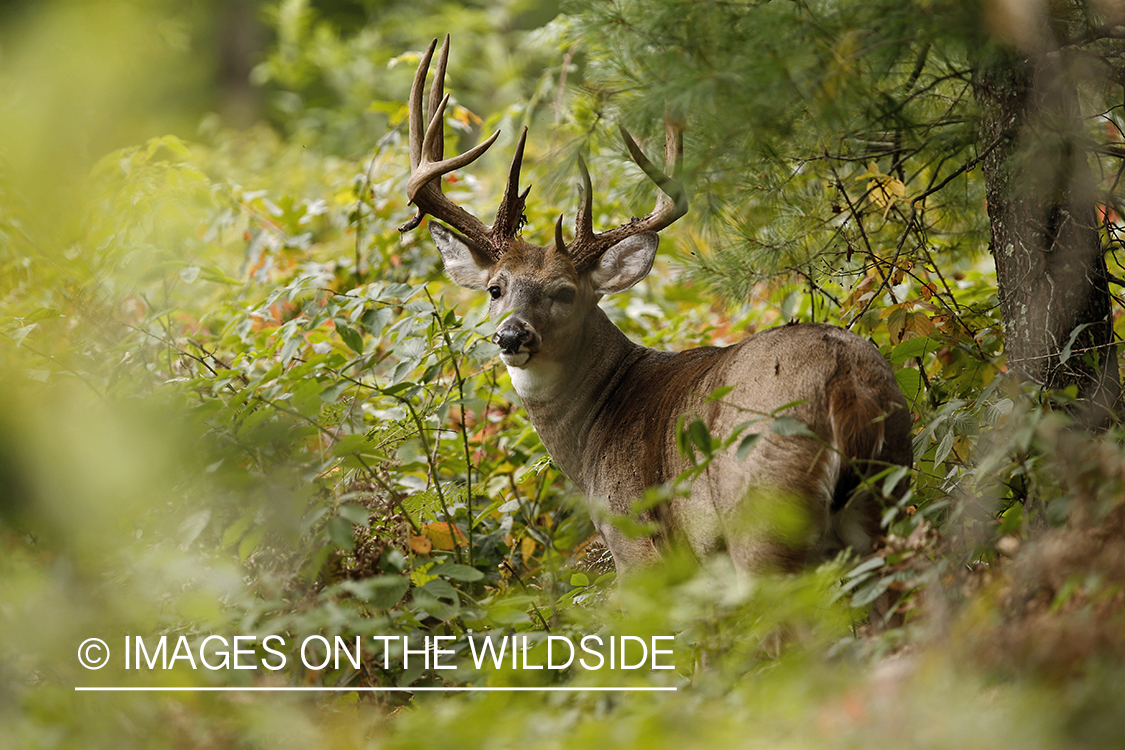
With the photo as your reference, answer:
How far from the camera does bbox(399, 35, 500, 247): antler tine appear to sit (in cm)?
444

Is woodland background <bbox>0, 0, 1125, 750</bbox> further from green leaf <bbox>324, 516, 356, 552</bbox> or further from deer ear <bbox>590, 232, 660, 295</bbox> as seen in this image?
deer ear <bbox>590, 232, 660, 295</bbox>

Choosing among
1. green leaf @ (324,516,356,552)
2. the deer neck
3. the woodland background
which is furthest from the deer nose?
green leaf @ (324,516,356,552)

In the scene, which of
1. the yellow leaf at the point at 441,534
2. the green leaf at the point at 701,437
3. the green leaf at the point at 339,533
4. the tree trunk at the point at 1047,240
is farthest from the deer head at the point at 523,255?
the green leaf at the point at 701,437

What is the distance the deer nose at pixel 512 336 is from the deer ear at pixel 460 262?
660 millimetres

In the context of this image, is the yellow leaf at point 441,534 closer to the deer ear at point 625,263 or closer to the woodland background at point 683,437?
the woodland background at point 683,437

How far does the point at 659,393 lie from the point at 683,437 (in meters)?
1.48

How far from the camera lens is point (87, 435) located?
219 centimetres

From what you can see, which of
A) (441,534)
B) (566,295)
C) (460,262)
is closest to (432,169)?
(460,262)

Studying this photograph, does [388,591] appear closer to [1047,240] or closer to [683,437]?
[683,437]

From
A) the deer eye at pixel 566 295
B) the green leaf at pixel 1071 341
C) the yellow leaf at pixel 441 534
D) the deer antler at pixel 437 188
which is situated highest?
the deer antler at pixel 437 188

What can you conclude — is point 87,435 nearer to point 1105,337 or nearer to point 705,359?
point 705,359

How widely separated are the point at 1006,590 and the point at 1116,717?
0.55 m

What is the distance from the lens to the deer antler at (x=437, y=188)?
4418mm

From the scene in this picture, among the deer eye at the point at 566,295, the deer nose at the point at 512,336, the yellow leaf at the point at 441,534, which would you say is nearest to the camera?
the yellow leaf at the point at 441,534
